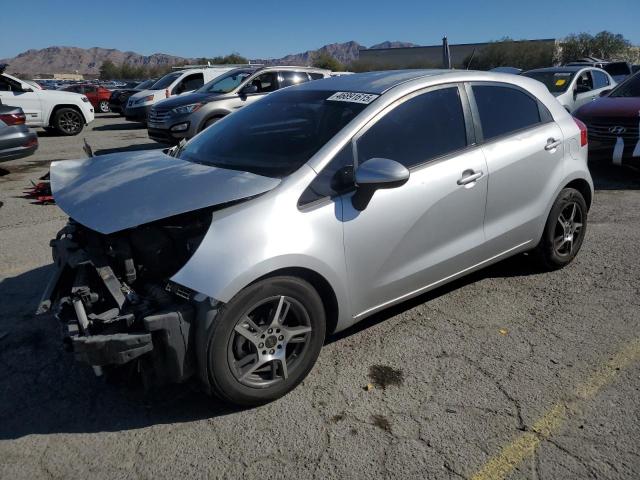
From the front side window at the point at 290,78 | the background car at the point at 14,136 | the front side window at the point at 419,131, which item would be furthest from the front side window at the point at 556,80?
the background car at the point at 14,136

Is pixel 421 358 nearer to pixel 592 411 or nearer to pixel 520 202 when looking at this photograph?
pixel 592 411

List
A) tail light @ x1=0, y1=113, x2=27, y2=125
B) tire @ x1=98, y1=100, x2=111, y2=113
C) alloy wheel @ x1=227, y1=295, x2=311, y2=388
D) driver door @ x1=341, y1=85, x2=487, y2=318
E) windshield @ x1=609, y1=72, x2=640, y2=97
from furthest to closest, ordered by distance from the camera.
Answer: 1. tire @ x1=98, y1=100, x2=111, y2=113
2. windshield @ x1=609, y1=72, x2=640, y2=97
3. tail light @ x1=0, y1=113, x2=27, y2=125
4. driver door @ x1=341, y1=85, x2=487, y2=318
5. alloy wheel @ x1=227, y1=295, x2=311, y2=388

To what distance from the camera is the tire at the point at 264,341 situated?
267cm

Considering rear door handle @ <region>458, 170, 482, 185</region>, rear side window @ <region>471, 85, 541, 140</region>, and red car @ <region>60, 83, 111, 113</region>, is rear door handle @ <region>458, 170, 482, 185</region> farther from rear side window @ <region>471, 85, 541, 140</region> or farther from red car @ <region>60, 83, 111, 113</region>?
red car @ <region>60, 83, 111, 113</region>

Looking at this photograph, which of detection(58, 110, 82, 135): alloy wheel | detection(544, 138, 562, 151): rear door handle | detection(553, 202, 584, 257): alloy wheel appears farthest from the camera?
detection(58, 110, 82, 135): alloy wheel

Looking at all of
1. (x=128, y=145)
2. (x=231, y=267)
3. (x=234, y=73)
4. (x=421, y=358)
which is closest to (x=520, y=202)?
(x=421, y=358)

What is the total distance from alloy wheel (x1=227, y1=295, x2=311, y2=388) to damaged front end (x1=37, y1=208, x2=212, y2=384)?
242 millimetres

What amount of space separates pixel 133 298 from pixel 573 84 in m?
11.3

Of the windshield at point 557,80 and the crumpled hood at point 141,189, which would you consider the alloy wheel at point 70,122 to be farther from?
the crumpled hood at point 141,189

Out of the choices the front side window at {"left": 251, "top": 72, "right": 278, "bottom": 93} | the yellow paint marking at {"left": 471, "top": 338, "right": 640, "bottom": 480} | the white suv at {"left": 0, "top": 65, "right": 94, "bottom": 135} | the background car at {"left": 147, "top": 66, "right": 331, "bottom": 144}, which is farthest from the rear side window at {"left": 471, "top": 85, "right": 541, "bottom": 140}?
the white suv at {"left": 0, "top": 65, "right": 94, "bottom": 135}

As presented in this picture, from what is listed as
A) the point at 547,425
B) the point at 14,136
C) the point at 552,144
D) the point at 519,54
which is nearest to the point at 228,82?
the point at 14,136

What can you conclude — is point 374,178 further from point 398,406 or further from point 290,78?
point 290,78

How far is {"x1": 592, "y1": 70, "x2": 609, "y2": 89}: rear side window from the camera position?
11930mm

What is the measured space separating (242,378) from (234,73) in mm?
9959
